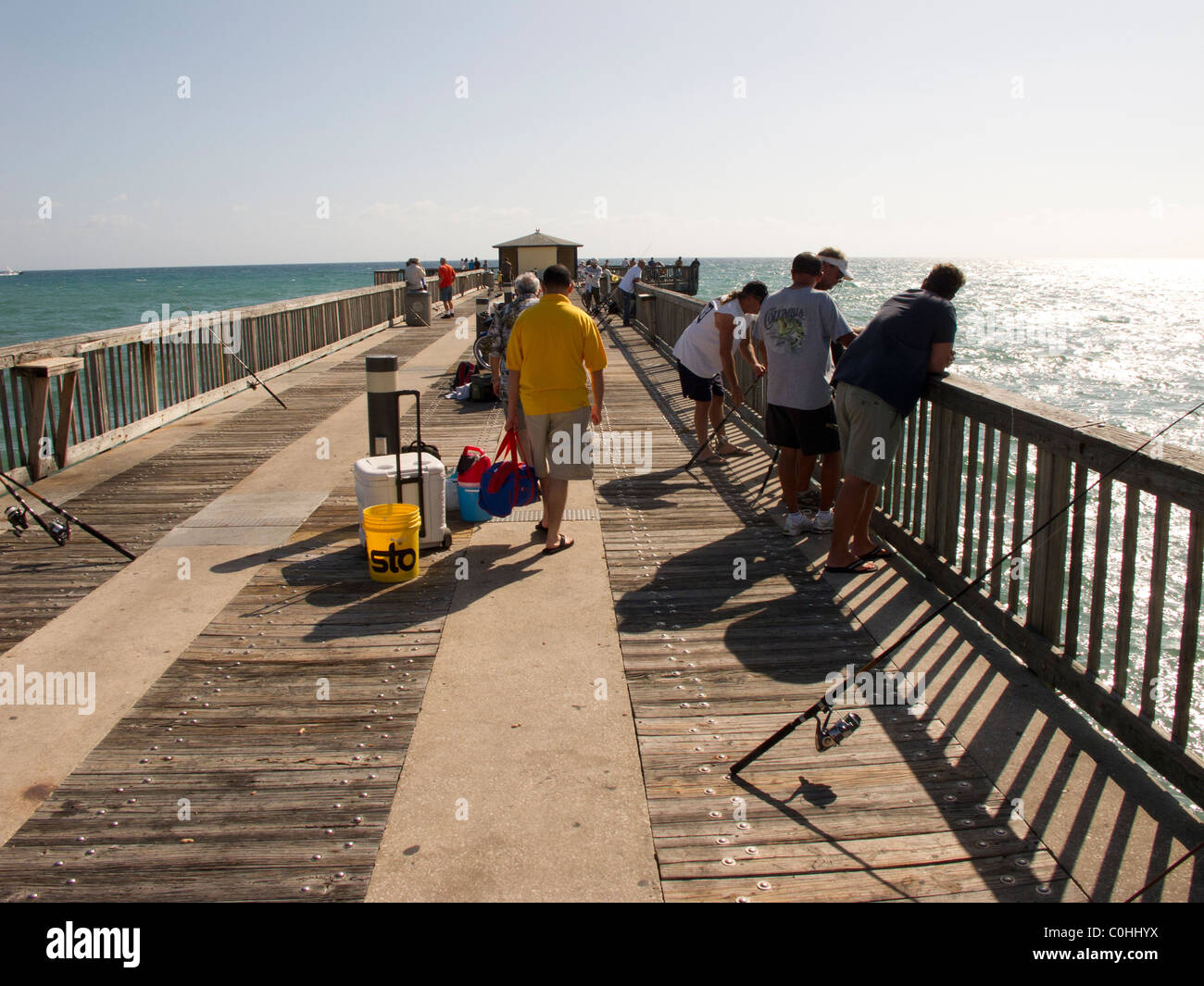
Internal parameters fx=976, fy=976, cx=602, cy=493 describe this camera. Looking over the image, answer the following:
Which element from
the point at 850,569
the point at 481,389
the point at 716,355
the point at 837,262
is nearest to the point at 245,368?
the point at 481,389

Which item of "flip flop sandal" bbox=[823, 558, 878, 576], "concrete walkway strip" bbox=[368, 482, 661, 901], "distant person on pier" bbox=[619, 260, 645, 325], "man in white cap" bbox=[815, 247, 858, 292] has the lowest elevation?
"concrete walkway strip" bbox=[368, 482, 661, 901]

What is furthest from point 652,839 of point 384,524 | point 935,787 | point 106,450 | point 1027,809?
point 106,450

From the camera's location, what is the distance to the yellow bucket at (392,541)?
5.64 metres

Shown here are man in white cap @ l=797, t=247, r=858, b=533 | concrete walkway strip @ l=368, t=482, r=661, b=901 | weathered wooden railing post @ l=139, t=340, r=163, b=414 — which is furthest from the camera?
weathered wooden railing post @ l=139, t=340, r=163, b=414

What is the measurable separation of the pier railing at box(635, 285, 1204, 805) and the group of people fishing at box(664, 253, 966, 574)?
0.28 meters

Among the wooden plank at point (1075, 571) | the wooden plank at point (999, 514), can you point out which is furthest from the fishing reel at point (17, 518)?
the wooden plank at point (1075, 571)

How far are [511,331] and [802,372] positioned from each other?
6.74ft

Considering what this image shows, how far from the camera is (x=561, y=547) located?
6418mm

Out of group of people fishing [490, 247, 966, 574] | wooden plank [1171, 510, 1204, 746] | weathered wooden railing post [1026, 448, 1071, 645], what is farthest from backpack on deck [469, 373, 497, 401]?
wooden plank [1171, 510, 1204, 746]

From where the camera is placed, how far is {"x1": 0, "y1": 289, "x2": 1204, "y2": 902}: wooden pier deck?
118 inches

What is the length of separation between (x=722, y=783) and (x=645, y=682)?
0.91 metres

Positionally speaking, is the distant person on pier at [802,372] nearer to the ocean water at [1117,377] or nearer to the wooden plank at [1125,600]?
the ocean water at [1117,377]

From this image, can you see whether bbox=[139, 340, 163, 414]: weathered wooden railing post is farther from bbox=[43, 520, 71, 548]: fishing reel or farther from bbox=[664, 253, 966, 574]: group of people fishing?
bbox=[664, 253, 966, 574]: group of people fishing

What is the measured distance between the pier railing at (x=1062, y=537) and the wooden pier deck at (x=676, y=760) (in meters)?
0.17
